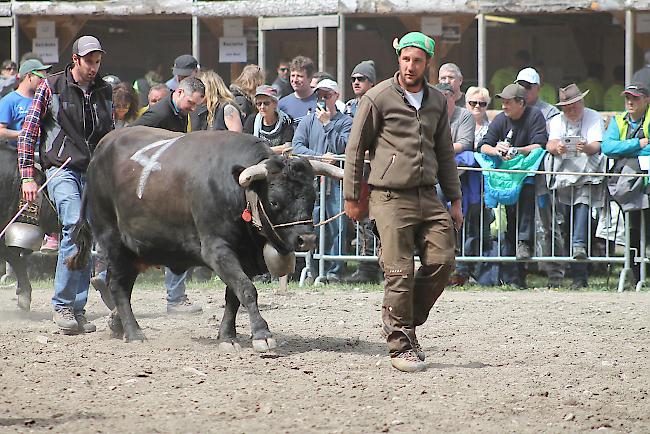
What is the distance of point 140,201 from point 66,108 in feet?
3.87

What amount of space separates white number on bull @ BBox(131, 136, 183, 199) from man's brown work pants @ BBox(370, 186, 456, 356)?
1872 mm

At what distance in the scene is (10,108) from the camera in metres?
13.0

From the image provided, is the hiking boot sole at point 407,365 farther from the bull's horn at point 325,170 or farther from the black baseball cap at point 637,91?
the black baseball cap at point 637,91

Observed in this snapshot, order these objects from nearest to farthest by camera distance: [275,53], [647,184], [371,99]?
1. [371,99]
2. [647,184]
3. [275,53]

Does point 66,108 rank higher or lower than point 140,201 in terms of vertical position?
higher

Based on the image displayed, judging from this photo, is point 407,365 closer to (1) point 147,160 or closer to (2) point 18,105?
(1) point 147,160

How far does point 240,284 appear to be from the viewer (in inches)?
337

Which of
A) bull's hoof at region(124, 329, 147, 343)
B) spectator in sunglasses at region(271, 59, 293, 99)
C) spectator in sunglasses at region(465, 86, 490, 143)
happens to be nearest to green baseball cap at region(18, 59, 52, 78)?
spectator in sunglasses at region(271, 59, 293, 99)

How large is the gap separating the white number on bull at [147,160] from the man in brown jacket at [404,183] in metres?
1.78

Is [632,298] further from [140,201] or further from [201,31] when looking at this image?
[201,31]

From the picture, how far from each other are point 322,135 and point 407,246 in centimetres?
530

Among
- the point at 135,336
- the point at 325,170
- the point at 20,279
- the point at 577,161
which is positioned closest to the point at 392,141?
the point at 325,170

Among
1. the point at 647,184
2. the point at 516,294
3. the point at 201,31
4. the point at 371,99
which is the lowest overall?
the point at 516,294

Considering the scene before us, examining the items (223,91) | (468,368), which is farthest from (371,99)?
(223,91)
